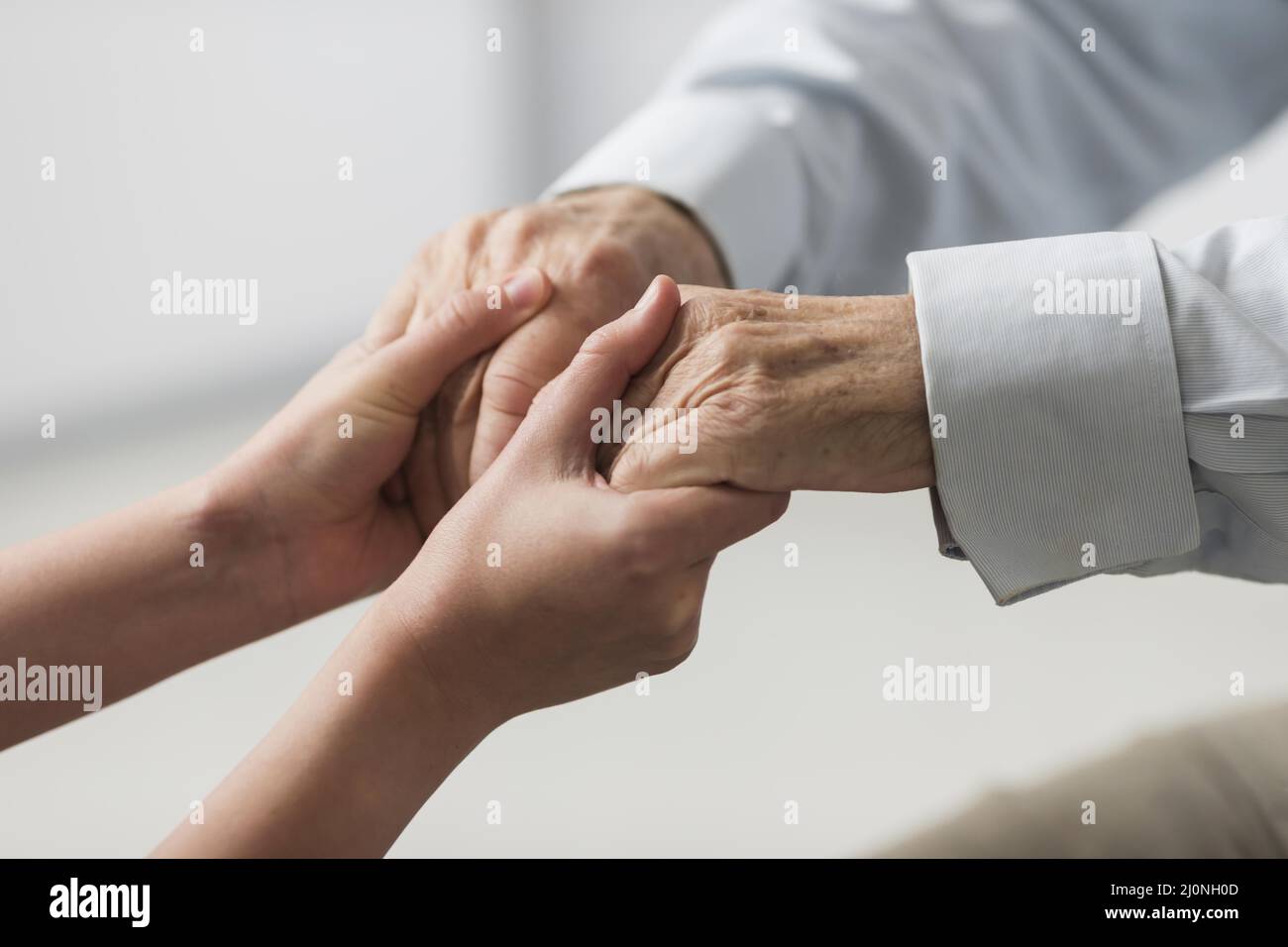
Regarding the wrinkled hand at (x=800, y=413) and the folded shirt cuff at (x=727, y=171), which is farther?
the folded shirt cuff at (x=727, y=171)

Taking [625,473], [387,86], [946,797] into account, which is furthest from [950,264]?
[387,86]

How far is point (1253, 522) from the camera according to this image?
0.68 meters

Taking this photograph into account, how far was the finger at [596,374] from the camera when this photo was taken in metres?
0.69

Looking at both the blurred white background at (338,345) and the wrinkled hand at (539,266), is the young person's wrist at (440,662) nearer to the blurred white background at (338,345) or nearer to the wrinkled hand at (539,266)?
the wrinkled hand at (539,266)

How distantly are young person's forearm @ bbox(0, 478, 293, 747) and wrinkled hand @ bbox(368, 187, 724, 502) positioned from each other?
16 cm

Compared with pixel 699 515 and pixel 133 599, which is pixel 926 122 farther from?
pixel 133 599

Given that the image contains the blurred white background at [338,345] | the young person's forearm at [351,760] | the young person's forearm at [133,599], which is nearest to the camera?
the young person's forearm at [351,760]

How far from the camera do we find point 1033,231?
131 centimetres

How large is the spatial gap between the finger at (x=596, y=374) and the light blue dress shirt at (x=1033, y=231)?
163 millimetres

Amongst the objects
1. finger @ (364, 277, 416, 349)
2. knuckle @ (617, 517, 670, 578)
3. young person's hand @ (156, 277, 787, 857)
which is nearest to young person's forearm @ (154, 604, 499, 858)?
young person's hand @ (156, 277, 787, 857)

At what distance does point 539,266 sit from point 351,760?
0.46m

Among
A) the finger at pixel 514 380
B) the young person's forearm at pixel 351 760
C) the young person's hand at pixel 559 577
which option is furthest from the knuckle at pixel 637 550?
the finger at pixel 514 380

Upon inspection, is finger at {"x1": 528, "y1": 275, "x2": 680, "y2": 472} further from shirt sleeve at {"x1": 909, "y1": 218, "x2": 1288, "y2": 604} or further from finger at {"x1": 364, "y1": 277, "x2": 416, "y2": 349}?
finger at {"x1": 364, "y1": 277, "x2": 416, "y2": 349}

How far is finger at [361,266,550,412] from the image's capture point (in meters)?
0.88
